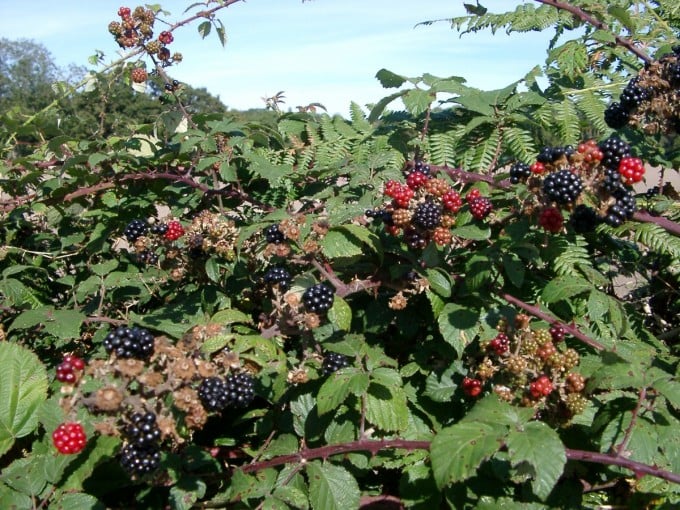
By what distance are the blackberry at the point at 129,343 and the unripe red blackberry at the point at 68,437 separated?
0.21 metres

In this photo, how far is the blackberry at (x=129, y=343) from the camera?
1.59 m

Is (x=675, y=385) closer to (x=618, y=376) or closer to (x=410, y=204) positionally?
(x=618, y=376)

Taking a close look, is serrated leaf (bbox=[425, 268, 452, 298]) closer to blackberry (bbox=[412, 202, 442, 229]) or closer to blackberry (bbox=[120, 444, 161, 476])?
blackberry (bbox=[412, 202, 442, 229])

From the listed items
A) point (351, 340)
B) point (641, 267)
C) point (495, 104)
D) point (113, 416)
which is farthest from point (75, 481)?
point (641, 267)

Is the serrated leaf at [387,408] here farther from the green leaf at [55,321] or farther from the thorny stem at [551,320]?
the green leaf at [55,321]

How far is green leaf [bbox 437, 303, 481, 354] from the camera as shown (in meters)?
2.20

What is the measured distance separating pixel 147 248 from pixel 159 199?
0.61 meters

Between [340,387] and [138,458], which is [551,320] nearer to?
[340,387]

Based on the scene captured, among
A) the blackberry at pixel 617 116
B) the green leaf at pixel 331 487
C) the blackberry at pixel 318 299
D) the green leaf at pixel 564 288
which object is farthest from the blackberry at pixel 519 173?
the green leaf at pixel 331 487

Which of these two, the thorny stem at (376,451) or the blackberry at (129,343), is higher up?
the blackberry at (129,343)

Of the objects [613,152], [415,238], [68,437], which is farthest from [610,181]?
[68,437]

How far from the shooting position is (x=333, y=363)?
87.2 inches

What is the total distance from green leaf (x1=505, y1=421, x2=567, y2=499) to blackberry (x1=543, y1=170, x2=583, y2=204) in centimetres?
68

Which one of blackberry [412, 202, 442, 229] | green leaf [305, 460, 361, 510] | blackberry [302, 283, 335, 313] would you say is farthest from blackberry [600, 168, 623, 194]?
green leaf [305, 460, 361, 510]
